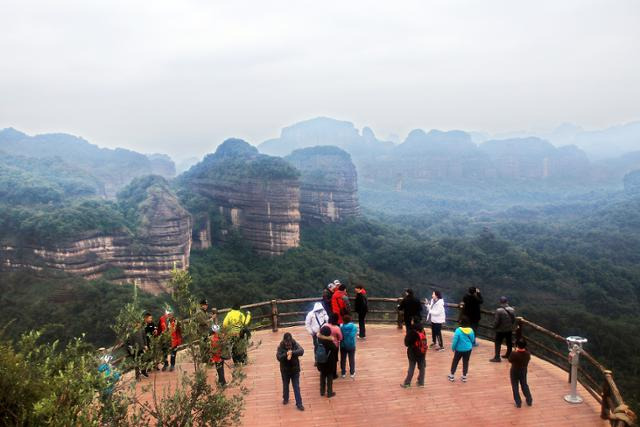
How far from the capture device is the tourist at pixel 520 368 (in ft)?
25.1

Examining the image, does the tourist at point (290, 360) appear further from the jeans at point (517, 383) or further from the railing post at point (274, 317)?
the jeans at point (517, 383)

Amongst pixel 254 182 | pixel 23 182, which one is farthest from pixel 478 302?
pixel 23 182

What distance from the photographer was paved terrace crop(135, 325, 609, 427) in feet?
24.7

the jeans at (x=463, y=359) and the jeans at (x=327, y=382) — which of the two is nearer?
the jeans at (x=327, y=382)

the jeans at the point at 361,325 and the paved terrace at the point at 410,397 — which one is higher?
the jeans at the point at 361,325

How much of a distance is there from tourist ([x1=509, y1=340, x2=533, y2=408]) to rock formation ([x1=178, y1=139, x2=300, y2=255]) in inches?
2303

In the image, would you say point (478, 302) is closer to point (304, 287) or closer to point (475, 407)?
point (475, 407)

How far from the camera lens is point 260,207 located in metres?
66.8

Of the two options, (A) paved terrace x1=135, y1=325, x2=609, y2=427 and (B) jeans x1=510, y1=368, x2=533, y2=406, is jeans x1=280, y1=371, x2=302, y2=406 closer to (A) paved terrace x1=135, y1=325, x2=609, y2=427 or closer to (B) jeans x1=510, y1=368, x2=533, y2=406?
(A) paved terrace x1=135, y1=325, x2=609, y2=427

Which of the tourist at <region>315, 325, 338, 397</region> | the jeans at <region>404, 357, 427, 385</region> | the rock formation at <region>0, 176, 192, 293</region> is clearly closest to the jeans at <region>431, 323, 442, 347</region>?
the jeans at <region>404, 357, 427, 385</region>

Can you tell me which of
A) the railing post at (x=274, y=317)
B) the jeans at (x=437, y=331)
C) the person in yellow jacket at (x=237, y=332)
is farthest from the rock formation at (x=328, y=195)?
the person in yellow jacket at (x=237, y=332)

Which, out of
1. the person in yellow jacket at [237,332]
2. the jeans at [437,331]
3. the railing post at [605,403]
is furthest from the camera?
the jeans at [437,331]

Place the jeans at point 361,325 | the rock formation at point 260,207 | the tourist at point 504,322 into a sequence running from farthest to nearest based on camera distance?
the rock formation at point 260,207
the jeans at point 361,325
the tourist at point 504,322

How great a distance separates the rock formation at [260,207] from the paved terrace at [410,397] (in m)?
56.0
